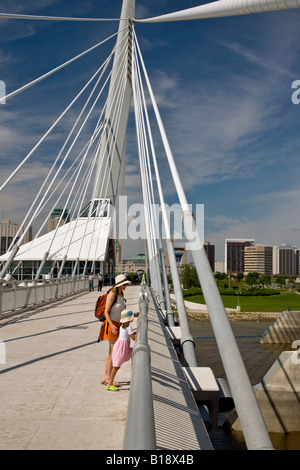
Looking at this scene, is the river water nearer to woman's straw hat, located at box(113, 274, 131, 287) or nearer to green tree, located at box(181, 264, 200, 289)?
woman's straw hat, located at box(113, 274, 131, 287)

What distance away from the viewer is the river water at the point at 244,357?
15.5m

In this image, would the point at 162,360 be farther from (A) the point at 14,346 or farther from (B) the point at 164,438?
(A) the point at 14,346

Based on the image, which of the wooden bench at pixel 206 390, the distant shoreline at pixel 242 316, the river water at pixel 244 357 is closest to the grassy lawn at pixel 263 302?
the distant shoreline at pixel 242 316

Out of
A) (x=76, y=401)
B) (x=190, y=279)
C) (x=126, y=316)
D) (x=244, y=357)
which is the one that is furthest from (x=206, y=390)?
(x=190, y=279)

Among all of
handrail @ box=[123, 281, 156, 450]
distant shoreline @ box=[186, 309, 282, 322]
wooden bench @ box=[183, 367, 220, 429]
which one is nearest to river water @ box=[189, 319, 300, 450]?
distant shoreline @ box=[186, 309, 282, 322]

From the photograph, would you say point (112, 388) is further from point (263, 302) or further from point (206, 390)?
point (263, 302)

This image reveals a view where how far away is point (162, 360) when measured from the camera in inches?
258

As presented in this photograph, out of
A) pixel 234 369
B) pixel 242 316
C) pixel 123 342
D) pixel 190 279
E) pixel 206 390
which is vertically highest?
pixel 234 369

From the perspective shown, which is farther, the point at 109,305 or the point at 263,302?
the point at 263,302

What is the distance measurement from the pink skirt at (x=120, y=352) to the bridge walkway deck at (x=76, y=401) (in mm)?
353

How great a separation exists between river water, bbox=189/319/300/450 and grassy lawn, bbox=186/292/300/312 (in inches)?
454

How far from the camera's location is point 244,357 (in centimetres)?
3294

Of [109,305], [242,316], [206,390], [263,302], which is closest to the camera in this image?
[109,305]

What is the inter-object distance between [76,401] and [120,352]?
2.80 ft
